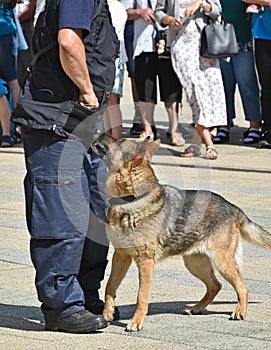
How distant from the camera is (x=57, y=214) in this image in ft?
17.4

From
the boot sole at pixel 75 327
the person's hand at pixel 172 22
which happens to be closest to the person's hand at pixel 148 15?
the person's hand at pixel 172 22

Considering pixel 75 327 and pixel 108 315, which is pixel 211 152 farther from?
pixel 75 327

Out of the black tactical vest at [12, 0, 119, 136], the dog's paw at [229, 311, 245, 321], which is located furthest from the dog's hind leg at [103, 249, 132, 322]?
the black tactical vest at [12, 0, 119, 136]

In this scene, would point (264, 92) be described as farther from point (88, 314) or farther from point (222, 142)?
point (88, 314)

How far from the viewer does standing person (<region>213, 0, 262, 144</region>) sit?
12.6 meters

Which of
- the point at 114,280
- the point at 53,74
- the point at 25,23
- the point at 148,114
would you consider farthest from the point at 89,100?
the point at 25,23

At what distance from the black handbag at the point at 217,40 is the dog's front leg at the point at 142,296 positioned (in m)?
6.10

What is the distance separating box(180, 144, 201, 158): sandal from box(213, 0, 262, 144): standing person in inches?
47.2

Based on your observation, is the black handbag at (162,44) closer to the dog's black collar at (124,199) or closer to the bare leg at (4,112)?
the bare leg at (4,112)

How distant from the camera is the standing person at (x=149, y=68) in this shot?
12391 millimetres

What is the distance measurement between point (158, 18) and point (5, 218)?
13.4 ft

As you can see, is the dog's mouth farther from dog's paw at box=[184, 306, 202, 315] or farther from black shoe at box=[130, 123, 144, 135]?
black shoe at box=[130, 123, 144, 135]

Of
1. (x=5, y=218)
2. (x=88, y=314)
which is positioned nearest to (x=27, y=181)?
(x=88, y=314)

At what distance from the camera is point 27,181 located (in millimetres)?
5402
